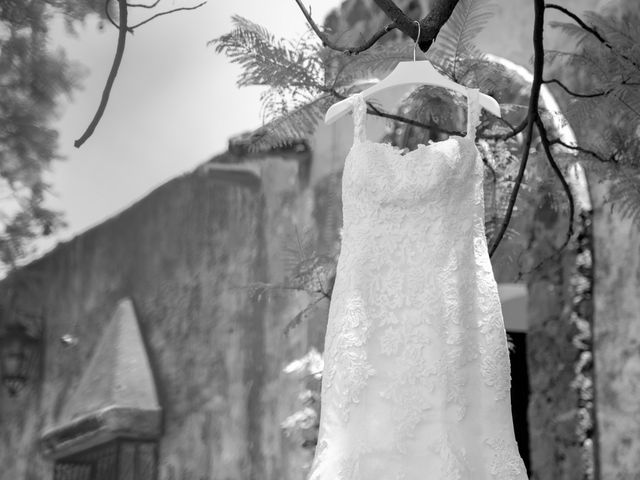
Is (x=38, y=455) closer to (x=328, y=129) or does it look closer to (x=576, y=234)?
(x=328, y=129)

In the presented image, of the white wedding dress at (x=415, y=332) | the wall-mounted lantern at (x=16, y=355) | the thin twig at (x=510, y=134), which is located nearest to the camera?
the white wedding dress at (x=415, y=332)

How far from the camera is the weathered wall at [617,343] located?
316 cm

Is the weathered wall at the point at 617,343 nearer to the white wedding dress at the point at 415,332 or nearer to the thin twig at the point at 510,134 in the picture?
the thin twig at the point at 510,134

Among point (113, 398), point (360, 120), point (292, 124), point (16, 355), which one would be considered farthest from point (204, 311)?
point (360, 120)

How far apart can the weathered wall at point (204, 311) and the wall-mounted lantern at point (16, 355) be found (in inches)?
7.5

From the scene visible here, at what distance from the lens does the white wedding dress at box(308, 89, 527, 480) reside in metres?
1.90

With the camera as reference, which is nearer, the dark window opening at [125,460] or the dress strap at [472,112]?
the dress strap at [472,112]

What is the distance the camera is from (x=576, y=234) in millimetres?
3375

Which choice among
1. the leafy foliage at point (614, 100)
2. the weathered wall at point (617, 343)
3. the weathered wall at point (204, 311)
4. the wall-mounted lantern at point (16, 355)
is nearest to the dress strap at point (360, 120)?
the leafy foliage at point (614, 100)

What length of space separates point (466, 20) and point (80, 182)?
358 cm

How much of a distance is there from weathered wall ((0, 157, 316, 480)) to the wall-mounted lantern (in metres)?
0.19

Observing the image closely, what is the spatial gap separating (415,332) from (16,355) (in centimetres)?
530

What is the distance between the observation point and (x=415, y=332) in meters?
1.97

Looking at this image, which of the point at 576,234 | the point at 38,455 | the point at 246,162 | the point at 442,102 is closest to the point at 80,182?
the point at 246,162
